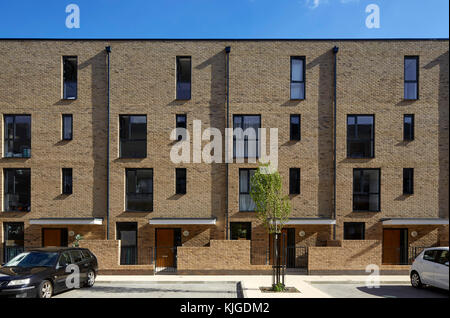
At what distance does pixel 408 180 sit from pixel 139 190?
13666 mm

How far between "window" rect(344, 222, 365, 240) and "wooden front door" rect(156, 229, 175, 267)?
8655 mm

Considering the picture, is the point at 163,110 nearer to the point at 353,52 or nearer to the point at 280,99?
the point at 280,99

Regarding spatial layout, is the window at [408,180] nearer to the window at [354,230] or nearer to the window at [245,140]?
the window at [354,230]

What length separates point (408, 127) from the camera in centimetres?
1702

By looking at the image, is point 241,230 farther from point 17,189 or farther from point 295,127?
point 17,189

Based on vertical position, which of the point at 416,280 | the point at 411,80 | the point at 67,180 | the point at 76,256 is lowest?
the point at 416,280

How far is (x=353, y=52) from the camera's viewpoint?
55.9 ft

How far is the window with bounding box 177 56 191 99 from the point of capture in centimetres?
1709

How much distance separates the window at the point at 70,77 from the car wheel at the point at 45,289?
412 inches

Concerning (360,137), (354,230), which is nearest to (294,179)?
(354,230)

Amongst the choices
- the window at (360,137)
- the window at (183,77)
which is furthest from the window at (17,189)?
the window at (360,137)

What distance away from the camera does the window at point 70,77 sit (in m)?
17.1

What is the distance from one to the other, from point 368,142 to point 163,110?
10601 millimetres
